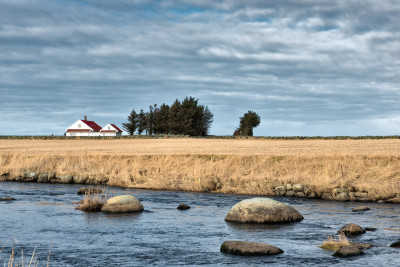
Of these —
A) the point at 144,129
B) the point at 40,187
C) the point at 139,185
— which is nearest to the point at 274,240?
the point at 139,185

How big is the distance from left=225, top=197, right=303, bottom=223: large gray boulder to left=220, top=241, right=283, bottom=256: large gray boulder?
16.5 ft

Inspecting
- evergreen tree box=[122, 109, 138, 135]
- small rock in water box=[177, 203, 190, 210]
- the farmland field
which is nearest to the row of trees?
evergreen tree box=[122, 109, 138, 135]

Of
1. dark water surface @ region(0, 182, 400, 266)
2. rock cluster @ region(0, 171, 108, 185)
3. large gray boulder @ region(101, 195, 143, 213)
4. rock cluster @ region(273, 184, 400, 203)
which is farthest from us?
rock cluster @ region(0, 171, 108, 185)

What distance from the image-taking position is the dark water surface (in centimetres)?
1448

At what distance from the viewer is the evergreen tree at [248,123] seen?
134062 mm

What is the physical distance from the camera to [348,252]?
48.8ft

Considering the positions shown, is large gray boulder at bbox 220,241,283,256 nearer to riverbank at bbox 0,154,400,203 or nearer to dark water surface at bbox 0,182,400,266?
dark water surface at bbox 0,182,400,266

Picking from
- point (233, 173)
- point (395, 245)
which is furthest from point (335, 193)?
point (395, 245)

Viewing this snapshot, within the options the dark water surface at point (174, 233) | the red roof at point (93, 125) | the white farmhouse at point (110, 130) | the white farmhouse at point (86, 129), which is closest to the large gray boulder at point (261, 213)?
the dark water surface at point (174, 233)

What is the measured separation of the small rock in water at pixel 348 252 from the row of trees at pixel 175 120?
109 m

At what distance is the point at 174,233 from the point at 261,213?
3685mm

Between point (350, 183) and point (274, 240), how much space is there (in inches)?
595

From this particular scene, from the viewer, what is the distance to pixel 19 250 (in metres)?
15.5

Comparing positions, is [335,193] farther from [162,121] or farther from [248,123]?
[248,123]
